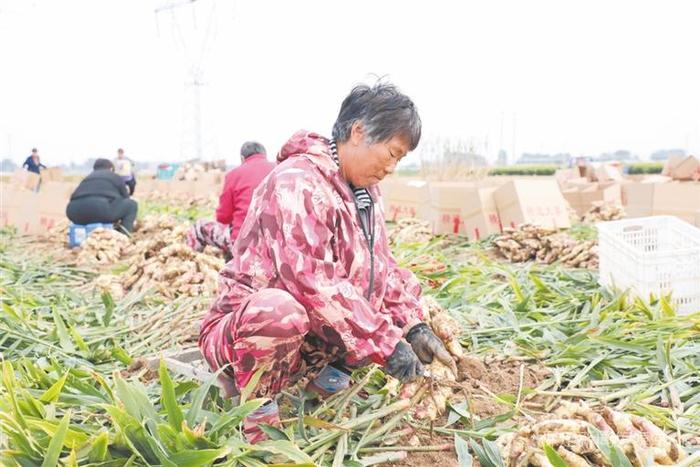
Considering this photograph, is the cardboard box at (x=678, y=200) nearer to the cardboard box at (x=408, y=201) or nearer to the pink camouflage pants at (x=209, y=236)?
the cardboard box at (x=408, y=201)

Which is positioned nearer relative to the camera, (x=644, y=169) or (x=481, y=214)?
(x=481, y=214)

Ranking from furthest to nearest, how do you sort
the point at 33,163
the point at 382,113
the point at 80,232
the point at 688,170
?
the point at 33,163
the point at 688,170
the point at 80,232
the point at 382,113

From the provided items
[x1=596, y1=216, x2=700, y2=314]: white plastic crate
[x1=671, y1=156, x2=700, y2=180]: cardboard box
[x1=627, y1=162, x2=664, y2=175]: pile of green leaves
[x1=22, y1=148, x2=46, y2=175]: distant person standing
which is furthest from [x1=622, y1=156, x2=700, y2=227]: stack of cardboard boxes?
[x1=627, y1=162, x2=664, y2=175]: pile of green leaves

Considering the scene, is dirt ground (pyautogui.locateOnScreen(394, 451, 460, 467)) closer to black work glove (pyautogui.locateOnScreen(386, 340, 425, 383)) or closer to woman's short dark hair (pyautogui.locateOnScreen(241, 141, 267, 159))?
black work glove (pyautogui.locateOnScreen(386, 340, 425, 383))

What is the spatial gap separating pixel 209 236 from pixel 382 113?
3.79 meters

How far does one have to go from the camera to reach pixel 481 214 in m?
6.13

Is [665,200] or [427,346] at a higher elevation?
[665,200]

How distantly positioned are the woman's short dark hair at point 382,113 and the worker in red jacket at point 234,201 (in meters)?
2.97

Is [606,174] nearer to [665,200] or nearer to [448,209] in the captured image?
[665,200]

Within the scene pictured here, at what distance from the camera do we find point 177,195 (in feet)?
43.2

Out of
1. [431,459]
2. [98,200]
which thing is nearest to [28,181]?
[98,200]

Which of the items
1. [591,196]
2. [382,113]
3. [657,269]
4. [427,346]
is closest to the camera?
[382,113]

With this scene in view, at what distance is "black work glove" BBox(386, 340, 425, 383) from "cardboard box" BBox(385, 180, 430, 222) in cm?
522

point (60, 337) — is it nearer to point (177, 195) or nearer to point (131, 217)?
point (131, 217)
